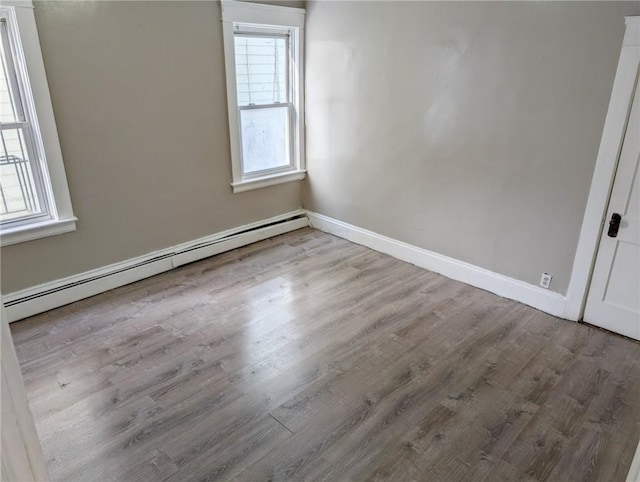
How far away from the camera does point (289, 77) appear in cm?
451

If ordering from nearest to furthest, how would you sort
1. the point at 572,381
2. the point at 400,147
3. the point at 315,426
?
the point at 315,426 < the point at 572,381 < the point at 400,147

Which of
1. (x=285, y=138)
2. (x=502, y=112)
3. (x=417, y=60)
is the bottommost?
(x=285, y=138)

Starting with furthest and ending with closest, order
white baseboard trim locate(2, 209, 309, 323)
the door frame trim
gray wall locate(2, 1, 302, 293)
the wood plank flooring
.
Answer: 1. white baseboard trim locate(2, 209, 309, 323)
2. gray wall locate(2, 1, 302, 293)
3. the door frame trim
4. the wood plank flooring

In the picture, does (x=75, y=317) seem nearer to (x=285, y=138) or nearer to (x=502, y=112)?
(x=285, y=138)

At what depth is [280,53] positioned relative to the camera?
4.38 m

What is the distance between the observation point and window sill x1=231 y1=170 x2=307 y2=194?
4305 millimetres

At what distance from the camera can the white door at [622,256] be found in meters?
2.74

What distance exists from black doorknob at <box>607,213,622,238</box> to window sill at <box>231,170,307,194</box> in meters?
2.85

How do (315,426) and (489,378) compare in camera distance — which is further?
(489,378)

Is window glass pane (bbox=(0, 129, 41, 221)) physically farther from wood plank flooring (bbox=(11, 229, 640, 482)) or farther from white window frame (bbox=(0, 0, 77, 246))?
wood plank flooring (bbox=(11, 229, 640, 482))

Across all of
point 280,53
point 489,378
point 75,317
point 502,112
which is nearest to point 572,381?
point 489,378

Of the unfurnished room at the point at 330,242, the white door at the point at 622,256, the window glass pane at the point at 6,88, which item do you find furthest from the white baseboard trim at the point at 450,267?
the window glass pane at the point at 6,88

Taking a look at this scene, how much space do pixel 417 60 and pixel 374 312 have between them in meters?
1.99

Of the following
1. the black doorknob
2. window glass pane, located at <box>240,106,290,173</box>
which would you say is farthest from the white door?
window glass pane, located at <box>240,106,290,173</box>
